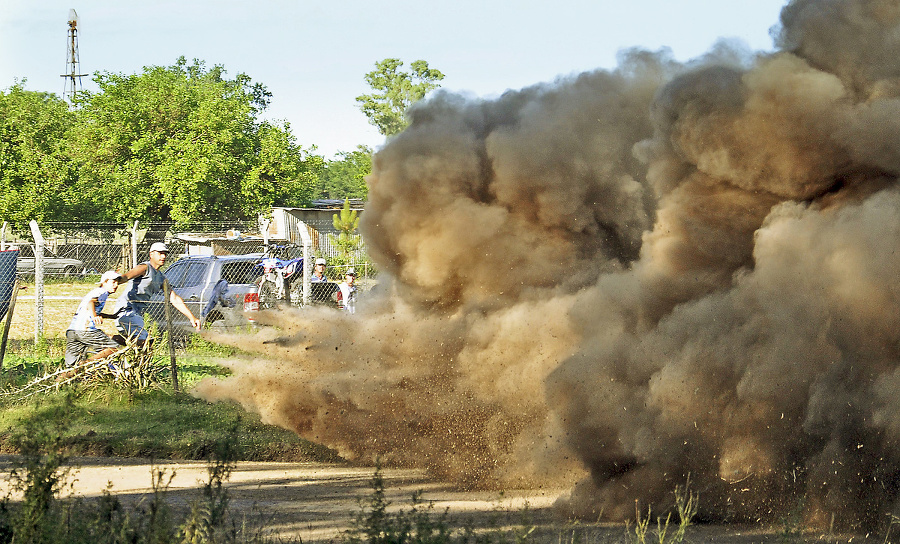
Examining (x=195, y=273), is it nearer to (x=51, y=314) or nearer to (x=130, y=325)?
(x=51, y=314)

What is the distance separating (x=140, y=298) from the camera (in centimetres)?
1221

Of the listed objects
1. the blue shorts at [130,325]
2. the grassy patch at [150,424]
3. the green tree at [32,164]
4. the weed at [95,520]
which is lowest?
the grassy patch at [150,424]

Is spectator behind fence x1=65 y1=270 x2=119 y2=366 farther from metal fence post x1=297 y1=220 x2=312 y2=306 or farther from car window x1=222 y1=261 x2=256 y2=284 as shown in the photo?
car window x1=222 y1=261 x2=256 y2=284

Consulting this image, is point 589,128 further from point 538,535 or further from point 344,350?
point 538,535

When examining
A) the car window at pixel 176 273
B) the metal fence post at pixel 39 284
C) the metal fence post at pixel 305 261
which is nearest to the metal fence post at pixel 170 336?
the metal fence post at pixel 305 261

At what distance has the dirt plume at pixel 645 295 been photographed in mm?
6281

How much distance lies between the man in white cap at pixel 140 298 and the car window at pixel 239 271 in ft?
20.2

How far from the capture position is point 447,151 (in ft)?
32.8

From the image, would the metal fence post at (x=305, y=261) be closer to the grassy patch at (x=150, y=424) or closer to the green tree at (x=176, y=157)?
the grassy patch at (x=150, y=424)

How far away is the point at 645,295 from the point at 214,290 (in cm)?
1129

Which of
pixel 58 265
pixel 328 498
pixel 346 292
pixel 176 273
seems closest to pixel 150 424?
pixel 328 498

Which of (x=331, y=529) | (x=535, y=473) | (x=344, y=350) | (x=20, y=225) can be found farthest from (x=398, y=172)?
(x=20, y=225)

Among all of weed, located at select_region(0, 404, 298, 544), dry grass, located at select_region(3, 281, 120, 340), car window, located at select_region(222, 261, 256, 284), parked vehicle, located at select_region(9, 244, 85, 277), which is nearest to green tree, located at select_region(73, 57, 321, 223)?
parked vehicle, located at select_region(9, 244, 85, 277)

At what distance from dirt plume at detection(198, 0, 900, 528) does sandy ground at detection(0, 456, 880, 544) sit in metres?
0.29
